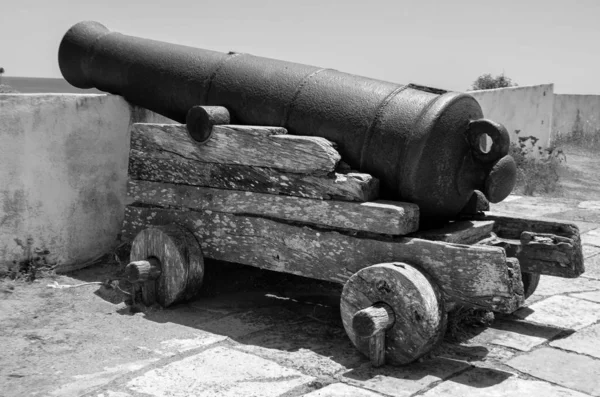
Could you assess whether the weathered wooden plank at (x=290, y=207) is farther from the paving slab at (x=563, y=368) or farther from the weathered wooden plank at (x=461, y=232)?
the paving slab at (x=563, y=368)

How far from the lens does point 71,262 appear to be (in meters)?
6.02

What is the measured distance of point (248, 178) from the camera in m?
4.85

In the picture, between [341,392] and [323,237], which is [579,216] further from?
[341,392]

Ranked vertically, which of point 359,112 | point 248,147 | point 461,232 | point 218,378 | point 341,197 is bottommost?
point 218,378

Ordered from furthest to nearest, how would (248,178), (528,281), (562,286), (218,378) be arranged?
(562,286), (528,281), (248,178), (218,378)

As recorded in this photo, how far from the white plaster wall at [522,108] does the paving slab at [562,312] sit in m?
5.51

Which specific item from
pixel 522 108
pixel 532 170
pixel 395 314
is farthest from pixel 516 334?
pixel 522 108

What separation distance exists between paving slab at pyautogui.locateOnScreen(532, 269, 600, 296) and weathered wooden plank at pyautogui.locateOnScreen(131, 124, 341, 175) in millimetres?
2114

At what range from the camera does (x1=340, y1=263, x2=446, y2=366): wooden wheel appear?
396 cm

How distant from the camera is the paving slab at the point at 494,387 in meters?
3.75

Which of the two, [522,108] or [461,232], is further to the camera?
[522,108]

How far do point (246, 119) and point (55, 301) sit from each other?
68.3 inches

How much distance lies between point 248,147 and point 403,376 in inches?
65.8

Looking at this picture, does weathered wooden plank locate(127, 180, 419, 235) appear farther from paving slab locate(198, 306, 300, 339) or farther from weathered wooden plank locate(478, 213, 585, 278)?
weathered wooden plank locate(478, 213, 585, 278)
